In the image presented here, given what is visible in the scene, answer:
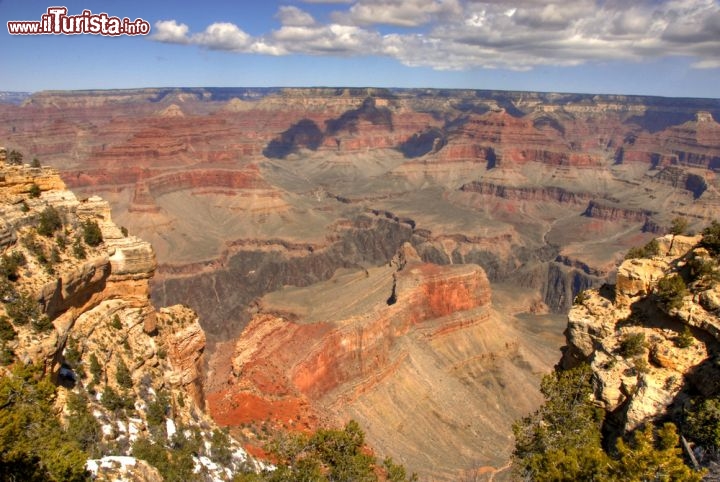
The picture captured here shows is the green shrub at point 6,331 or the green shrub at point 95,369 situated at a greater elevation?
the green shrub at point 6,331

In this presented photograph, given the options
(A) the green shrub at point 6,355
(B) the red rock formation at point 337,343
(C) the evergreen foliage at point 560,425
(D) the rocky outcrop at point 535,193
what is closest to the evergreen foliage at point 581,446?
(C) the evergreen foliage at point 560,425

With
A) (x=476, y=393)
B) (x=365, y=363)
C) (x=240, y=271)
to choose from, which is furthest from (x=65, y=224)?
(x=240, y=271)

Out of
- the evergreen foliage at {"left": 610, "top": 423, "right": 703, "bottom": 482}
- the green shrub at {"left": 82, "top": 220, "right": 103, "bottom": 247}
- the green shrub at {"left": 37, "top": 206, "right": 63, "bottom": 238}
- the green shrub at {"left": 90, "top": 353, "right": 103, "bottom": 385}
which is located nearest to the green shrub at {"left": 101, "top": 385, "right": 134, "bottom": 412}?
the green shrub at {"left": 90, "top": 353, "right": 103, "bottom": 385}

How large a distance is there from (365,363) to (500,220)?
409ft

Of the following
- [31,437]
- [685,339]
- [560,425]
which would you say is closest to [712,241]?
[685,339]

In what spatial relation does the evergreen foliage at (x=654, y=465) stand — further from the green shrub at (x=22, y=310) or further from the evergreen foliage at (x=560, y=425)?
the green shrub at (x=22, y=310)

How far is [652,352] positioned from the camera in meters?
23.0

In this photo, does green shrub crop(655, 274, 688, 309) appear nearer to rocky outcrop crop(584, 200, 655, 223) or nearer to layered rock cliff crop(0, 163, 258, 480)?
layered rock cliff crop(0, 163, 258, 480)

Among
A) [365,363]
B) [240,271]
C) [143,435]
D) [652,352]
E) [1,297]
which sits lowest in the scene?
[240,271]

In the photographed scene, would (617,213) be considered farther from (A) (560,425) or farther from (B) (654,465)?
(B) (654,465)

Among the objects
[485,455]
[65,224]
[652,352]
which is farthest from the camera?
[485,455]

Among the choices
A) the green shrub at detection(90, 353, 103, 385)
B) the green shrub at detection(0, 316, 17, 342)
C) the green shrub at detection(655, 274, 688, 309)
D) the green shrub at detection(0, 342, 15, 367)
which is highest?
the green shrub at detection(655, 274, 688, 309)

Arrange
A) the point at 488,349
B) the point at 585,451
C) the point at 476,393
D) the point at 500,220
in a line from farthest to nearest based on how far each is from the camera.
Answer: the point at 500,220, the point at 488,349, the point at 476,393, the point at 585,451

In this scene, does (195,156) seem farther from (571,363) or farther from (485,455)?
(571,363)
